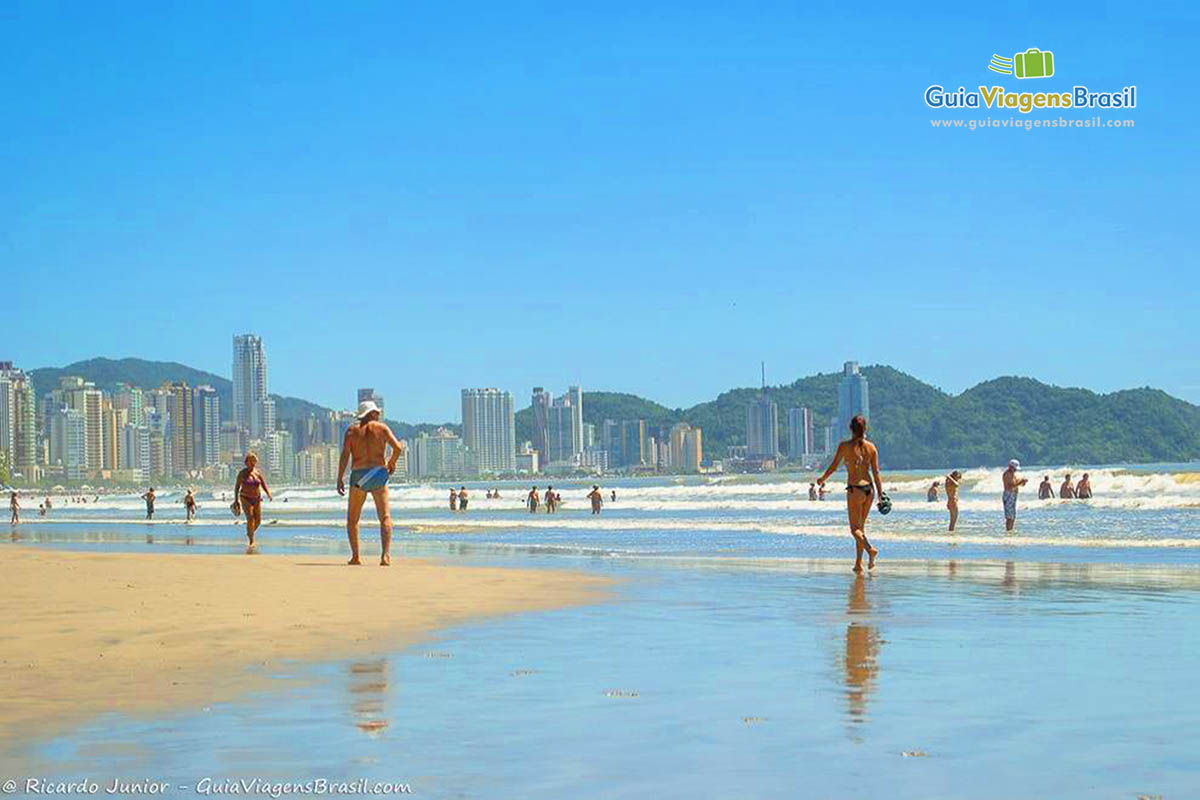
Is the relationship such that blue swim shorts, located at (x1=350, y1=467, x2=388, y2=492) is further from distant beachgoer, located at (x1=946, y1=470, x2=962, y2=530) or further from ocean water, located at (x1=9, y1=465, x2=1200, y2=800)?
distant beachgoer, located at (x1=946, y1=470, x2=962, y2=530)

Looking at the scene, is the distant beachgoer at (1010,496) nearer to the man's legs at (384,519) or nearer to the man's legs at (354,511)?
the man's legs at (384,519)

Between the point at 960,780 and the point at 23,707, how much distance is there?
4449 millimetres

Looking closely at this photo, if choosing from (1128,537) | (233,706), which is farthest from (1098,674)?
(1128,537)

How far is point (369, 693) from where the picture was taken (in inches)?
296

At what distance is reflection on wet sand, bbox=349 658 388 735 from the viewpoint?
21.7 ft

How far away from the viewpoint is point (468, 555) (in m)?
24.2

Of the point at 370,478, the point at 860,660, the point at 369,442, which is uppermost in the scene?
the point at 369,442

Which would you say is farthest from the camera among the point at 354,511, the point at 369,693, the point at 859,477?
the point at 354,511

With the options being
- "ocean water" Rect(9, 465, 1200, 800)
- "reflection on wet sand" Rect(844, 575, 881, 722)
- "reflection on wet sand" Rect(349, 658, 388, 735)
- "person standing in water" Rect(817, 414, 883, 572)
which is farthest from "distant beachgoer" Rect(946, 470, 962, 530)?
"reflection on wet sand" Rect(349, 658, 388, 735)

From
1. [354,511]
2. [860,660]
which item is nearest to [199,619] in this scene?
[860,660]

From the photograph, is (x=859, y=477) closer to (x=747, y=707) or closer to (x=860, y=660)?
(x=860, y=660)

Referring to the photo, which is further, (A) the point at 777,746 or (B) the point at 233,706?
(B) the point at 233,706

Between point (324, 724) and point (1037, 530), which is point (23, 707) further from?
point (1037, 530)

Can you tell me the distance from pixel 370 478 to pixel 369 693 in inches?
362
